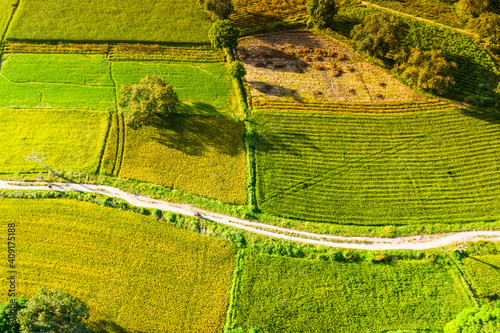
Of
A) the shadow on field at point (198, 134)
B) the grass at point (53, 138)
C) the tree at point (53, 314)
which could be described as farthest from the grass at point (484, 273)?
the grass at point (53, 138)

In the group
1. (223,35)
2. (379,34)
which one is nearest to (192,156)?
(223,35)

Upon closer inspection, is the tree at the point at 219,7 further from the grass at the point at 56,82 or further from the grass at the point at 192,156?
the grass at the point at 56,82

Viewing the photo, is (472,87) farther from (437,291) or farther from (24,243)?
(24,243)

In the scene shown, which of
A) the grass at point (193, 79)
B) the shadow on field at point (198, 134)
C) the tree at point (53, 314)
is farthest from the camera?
the grass at point (193, 79)

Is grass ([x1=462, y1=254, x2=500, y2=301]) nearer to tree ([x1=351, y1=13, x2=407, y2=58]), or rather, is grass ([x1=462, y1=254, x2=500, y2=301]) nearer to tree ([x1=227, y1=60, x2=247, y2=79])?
tree ([x1=351, y1=13, x2=407, y2=58])

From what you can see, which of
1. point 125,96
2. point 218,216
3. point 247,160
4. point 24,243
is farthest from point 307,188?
point 24,243

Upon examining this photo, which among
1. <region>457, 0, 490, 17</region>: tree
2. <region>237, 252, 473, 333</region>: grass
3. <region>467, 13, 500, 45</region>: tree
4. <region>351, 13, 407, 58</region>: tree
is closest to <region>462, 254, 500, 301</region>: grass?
<region>237, 252, 473, 333</region>: grass

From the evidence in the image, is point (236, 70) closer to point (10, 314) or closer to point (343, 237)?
point (343, 237)
